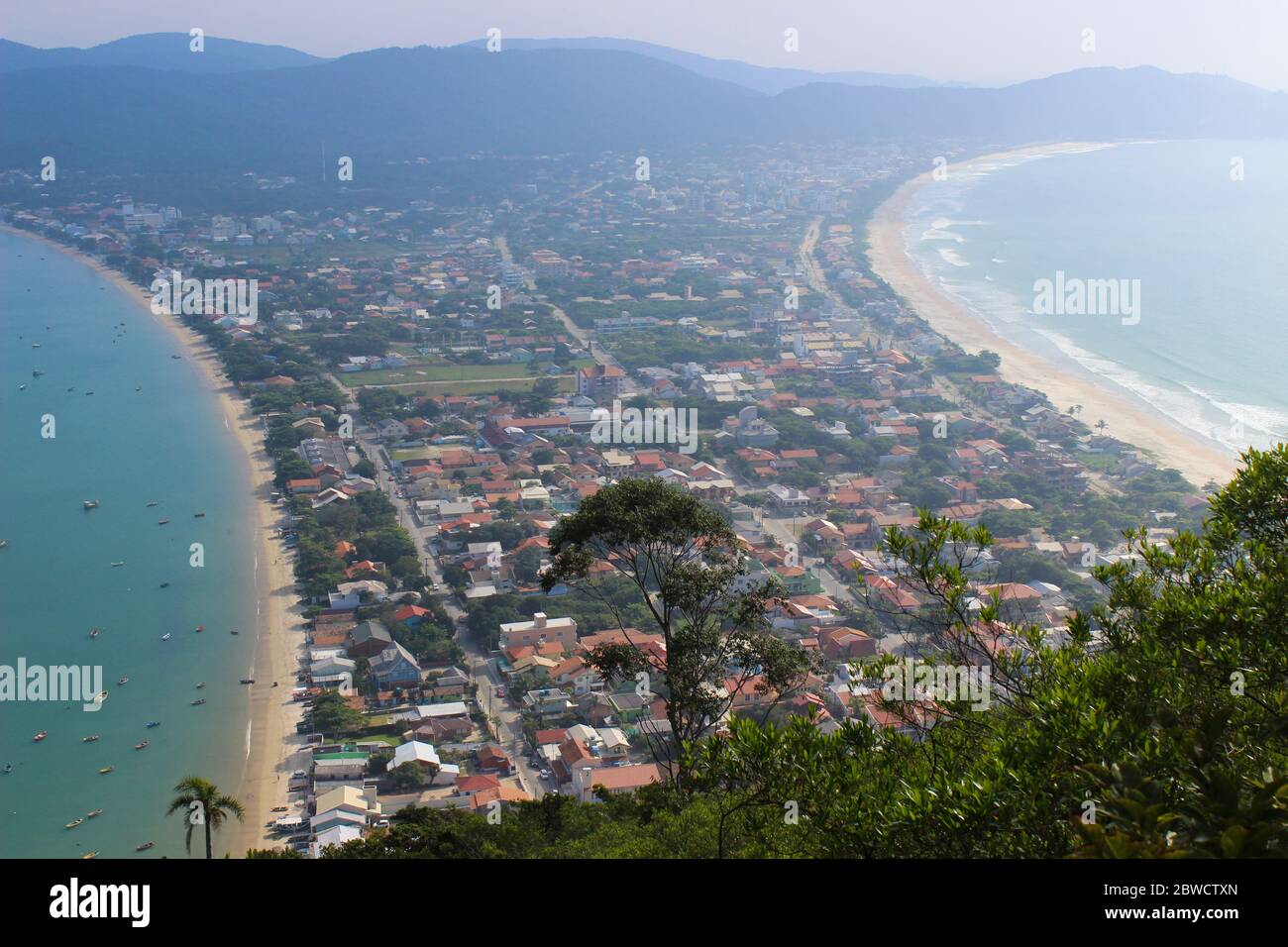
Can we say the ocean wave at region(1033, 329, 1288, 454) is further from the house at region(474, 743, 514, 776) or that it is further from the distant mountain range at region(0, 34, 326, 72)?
the distant mountain range at region(0, 34, 326, 72)

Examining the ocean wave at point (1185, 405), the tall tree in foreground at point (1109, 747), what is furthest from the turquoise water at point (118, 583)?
the ocean wave at point (1185, 405)

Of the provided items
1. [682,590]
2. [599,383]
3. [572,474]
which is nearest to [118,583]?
[572,474]

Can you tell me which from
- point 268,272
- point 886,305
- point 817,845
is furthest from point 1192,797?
point 268,272

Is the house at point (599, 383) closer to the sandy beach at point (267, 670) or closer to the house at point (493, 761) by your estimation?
the sandy beach at point (267, 670)

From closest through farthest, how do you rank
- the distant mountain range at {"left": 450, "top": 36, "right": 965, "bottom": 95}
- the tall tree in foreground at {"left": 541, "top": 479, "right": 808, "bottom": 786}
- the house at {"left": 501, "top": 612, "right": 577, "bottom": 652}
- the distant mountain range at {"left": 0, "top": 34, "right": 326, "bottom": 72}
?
the tall tree in foreground at {"left": 541, "top": 479, "right": 808, "bottom": 786} < the house at {"left": 501, "top": 612, "right": 577, "bottom": 652} < the distant mountain range at {"left": 0, "top": 34, "right": 326, "bottom": 72} < the distant mountain range at {"left": 450, "top": 36, "right": 965, "bottom": 95}

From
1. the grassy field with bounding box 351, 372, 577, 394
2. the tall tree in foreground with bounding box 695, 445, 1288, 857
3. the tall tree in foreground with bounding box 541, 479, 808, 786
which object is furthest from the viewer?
the grassy field with bounding box 351, 372, 577, 394

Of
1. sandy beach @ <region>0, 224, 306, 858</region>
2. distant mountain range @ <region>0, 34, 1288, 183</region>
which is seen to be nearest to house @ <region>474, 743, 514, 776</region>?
sandy beach @ <region>0, 224, 306, 858</region>
